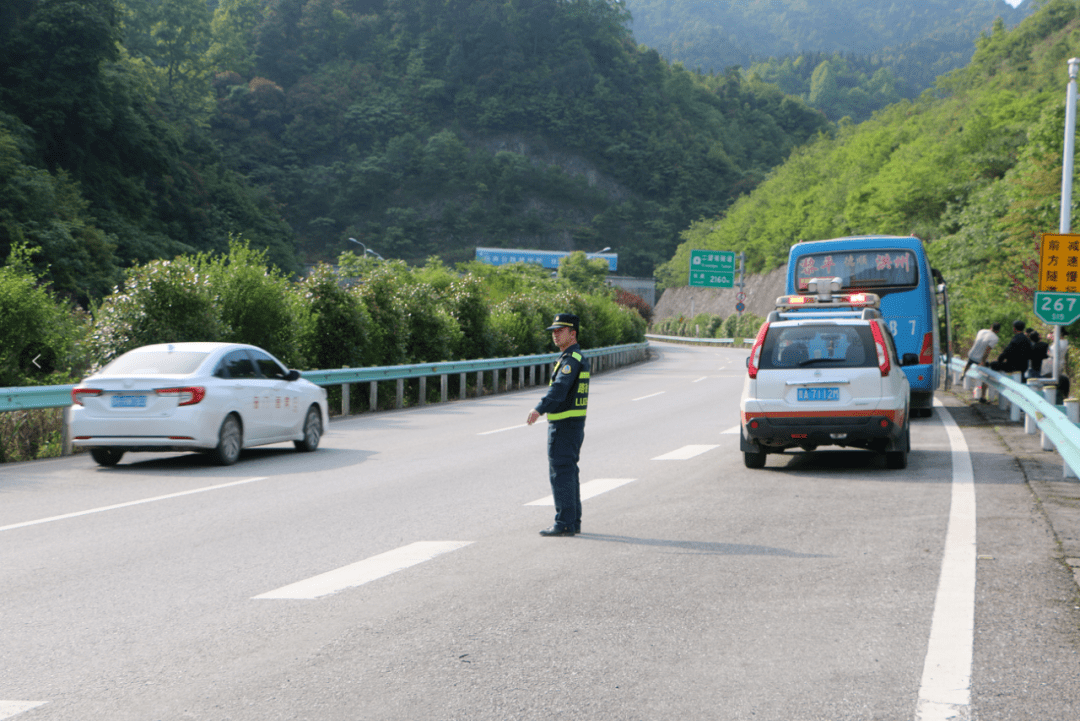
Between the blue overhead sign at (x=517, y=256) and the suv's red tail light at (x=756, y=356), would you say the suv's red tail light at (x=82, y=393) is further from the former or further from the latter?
the blue overhead sign at (x=517, y=256)

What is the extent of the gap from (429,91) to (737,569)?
152316 millimetres

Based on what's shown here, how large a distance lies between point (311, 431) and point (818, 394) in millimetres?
6814

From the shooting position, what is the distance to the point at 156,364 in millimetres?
13086

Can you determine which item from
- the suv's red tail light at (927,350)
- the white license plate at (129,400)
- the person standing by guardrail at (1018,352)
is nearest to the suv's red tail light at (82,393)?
the white license plate at (129,400)

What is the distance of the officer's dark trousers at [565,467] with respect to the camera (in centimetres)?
823

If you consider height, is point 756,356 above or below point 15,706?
above

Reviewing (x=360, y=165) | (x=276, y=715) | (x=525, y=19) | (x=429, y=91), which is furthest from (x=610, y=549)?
(x=525, y=19)

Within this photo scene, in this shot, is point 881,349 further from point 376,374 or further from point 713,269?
point 713,269

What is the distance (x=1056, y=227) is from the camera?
4153 cm

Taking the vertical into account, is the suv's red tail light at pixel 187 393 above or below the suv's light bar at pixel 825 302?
below

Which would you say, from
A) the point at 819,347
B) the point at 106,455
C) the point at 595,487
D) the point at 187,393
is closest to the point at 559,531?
the point at 595,487

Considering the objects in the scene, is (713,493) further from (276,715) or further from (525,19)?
(525,19)

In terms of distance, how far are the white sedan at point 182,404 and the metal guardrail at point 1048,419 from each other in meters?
9.00

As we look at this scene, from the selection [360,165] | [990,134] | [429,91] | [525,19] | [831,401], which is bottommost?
[831,401]
